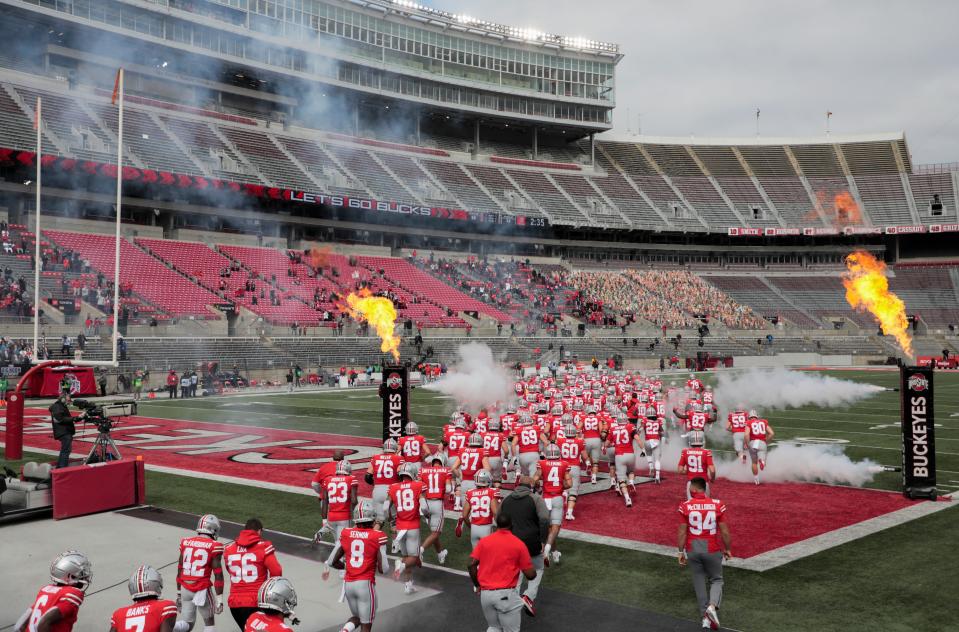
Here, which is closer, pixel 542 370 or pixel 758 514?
pixel 758 514

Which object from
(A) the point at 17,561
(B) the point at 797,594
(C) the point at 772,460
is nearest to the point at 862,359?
(C) the point at 772,460

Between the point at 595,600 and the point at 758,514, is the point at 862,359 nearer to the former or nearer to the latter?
the point at 758,514

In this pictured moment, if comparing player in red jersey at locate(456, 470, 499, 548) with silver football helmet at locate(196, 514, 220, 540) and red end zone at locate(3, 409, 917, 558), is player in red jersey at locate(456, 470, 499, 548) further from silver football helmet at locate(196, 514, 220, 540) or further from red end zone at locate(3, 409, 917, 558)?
red end zone at locate(3, 409, 917, 558)

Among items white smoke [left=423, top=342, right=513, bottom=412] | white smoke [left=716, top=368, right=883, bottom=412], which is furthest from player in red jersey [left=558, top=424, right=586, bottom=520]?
white smoke [left=716, top=368, right=883, bottom=412]

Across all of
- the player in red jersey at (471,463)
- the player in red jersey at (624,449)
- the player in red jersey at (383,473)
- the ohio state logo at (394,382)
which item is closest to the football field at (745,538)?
the player in red jersey at (624,449)

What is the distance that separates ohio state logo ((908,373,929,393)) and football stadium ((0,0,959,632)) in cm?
4

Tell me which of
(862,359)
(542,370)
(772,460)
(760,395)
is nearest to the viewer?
(772,460)

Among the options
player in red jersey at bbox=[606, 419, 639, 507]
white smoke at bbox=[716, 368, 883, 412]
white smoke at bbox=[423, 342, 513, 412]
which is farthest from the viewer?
white smoke at bbox=[716, 368, 883, 412]

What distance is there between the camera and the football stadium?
777cm

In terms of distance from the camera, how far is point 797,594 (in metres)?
7.77

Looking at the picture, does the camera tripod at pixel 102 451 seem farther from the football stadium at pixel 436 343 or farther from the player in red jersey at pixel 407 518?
the player in red jersey at pixel 407 518

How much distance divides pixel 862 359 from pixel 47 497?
4976 centimetres

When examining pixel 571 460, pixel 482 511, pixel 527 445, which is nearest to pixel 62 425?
pixel 527 445

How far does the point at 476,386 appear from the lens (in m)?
26.8
